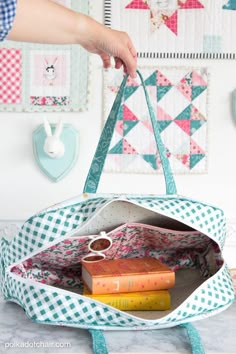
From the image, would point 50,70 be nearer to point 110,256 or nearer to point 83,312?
Result: point 110,256

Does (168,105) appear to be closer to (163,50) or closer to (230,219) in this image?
(163,50)

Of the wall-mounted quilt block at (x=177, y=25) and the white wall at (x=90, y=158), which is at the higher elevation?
the wall-mounted quilt block at (x=177, y=25)

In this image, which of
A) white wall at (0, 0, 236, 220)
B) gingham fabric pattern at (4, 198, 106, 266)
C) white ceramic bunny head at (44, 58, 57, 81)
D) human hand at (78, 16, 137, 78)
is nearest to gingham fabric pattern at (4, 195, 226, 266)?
gingham fabric pattern at (4, 198, 106, 266)

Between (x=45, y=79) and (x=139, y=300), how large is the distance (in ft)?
2.30

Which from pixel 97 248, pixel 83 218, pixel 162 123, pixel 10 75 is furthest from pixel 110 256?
pixel 10 75

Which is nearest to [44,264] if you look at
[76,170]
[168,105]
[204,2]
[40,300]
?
[40,300]

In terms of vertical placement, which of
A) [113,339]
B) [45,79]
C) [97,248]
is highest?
[45,79]

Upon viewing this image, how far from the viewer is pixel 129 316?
82cm

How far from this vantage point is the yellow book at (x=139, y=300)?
874 millimetres

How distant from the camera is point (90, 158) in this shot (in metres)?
1.37

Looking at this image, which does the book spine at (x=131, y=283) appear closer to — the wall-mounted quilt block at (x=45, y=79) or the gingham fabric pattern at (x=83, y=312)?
the gingham fabric pattern at (x=83, y=312)

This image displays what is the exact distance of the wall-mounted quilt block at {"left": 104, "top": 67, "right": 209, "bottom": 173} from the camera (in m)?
1.37

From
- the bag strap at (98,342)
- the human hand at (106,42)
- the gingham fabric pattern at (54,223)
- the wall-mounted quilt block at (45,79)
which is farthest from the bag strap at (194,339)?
the wall-mounted quilt block at (45,79)

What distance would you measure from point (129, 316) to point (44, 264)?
0.24 m
